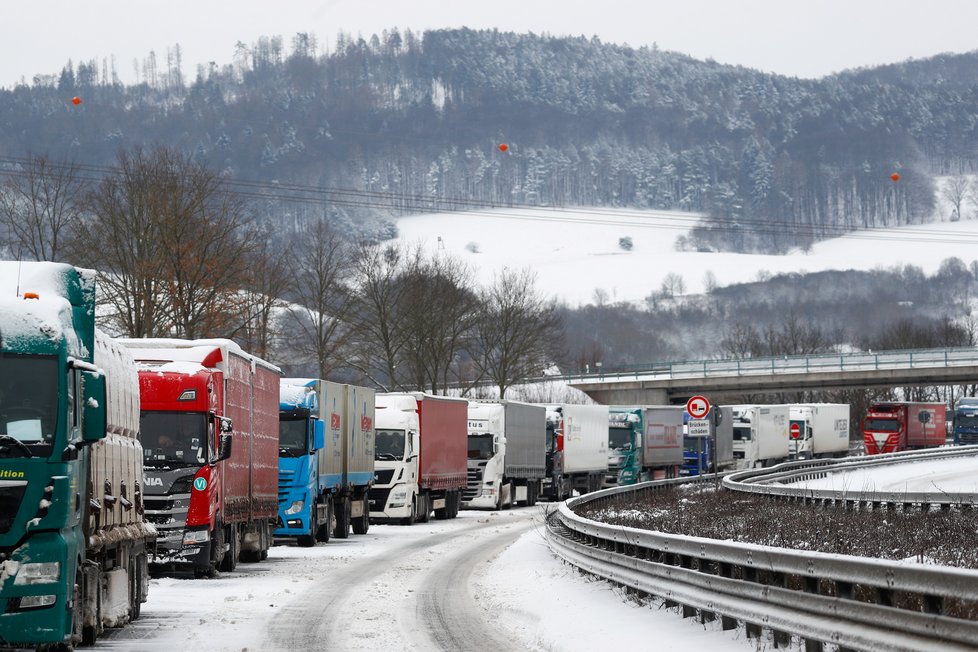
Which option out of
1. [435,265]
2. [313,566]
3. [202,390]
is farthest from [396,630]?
[435,265]

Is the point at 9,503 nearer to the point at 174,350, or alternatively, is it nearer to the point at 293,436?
the point at 174,350

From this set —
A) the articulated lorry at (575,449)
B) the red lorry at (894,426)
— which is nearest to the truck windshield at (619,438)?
the articulated lorry at (575,449)

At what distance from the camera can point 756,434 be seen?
7825cm

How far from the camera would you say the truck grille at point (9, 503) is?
11.5 meters

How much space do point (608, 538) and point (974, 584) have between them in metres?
10.1

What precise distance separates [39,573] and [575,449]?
45.8m

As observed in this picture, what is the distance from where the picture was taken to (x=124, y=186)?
58.8m

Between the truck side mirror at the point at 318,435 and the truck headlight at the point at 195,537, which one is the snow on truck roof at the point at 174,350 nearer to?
the truck headlight at the point at 195,537

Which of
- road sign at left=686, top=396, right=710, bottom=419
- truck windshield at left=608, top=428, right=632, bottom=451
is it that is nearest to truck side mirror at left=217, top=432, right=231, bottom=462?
road sign at left=686, top=396, right=710, bottom=419

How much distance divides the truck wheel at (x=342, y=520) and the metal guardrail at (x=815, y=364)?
6247 cm

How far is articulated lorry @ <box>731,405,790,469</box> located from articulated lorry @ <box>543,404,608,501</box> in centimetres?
1773

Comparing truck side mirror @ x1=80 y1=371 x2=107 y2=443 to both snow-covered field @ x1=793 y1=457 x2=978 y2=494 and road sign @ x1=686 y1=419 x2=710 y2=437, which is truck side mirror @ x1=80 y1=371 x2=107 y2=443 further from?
snow-covered field @ x1=793 y1=457 x2=978 y2=494

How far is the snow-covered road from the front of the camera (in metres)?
14.0

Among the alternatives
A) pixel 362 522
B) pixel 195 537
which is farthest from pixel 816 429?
pixel 195 537
